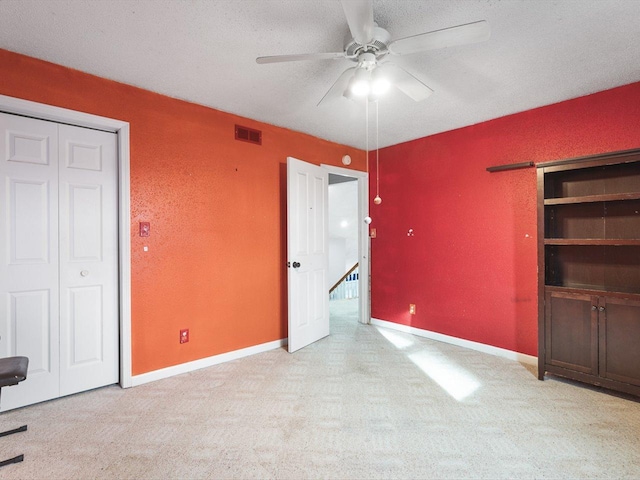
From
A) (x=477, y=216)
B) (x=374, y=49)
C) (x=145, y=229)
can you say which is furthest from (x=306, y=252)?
(x=374, y=49)

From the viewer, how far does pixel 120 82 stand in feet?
8.41

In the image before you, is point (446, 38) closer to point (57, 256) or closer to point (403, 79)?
point (403, 79)

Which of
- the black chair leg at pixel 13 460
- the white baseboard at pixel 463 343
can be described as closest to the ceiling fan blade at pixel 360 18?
the black chair leg at pixel 13 460

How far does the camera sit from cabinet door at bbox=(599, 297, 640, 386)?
2346 mm

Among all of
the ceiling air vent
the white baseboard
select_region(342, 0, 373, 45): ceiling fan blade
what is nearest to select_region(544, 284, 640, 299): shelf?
the white baseboard

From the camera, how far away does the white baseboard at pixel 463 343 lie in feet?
10.4

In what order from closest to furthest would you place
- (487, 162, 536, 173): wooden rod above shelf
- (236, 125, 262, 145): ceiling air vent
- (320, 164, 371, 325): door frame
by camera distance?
(487, 162, 536, 173): wooden rod above shelf → (236, 125, 262, 145): ceiling air vent → (320, 164, 371, 325): door frame

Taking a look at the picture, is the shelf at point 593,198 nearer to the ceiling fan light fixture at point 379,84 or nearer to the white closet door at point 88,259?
the ceiling fan light fixture at point 379,84

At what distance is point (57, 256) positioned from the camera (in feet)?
7.90

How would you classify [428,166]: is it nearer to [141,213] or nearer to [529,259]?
[529,259]

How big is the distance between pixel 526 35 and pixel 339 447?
2.67 metres

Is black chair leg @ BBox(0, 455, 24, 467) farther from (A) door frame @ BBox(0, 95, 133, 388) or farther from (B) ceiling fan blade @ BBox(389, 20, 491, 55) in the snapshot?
(B) ceiling fan blade @ BBox(389, 20, 491, 55)

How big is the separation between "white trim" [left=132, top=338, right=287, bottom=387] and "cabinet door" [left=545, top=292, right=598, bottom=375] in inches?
99.9

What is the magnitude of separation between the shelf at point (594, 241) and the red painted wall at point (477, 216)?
15.5 inches
